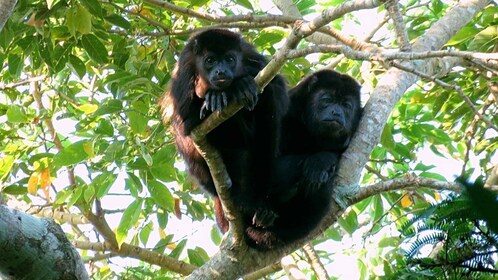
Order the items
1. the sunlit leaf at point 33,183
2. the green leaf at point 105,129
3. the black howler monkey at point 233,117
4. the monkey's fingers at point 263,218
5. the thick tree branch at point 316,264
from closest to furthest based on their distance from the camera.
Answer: the black howler monkey at point 233,117 → the monkey's fingers at point 263,218 → the green leaf at point 105,129 → the sunlit leaf at point 33,183 → the thick tree branch at point 316,264

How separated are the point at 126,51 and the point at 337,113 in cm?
166

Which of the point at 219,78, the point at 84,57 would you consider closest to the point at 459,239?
the point at 219,78

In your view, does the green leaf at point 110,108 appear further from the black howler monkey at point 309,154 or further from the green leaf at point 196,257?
the green leaf at point 196,257

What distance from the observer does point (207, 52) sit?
166 inches

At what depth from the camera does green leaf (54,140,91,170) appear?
455 cm

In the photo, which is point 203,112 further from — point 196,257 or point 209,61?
point 196,257

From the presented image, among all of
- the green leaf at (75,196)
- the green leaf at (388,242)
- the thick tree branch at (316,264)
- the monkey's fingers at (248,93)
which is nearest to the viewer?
the monkey's fingers at (248,93)

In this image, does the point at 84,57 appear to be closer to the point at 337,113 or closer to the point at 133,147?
the point at 133,147

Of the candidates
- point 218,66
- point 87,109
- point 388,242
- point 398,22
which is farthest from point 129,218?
point 388,242

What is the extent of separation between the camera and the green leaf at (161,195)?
4.82m

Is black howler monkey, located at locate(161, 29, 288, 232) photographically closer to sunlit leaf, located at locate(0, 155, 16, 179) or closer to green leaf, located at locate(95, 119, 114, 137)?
green leaf, located at locate(95, 119, 114, 137)

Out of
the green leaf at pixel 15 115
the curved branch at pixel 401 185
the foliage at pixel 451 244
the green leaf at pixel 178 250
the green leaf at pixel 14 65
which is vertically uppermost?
the green leaf at pixel 14 65

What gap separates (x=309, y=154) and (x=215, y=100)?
4.63 feet

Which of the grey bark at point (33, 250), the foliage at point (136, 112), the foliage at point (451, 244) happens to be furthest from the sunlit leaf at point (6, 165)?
the foliage at point (451, 244)
